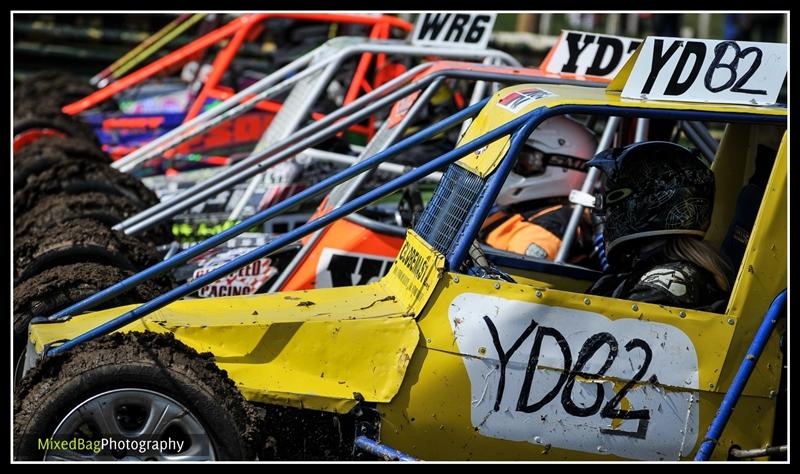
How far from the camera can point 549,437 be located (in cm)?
443

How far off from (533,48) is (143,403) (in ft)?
48.9

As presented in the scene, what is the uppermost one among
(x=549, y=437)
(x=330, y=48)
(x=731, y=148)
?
(x=330, y=48)

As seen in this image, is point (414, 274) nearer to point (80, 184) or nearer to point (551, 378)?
point (551, 378)

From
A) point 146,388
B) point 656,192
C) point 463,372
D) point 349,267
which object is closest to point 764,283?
point 656,192

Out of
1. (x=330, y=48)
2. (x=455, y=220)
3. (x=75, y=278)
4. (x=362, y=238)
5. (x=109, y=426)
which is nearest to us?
(x=109, y=426)

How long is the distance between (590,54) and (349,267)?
205 cm

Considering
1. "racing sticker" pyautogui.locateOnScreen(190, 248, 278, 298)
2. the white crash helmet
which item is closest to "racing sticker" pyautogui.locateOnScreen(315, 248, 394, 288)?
"racing sticker" pyautogui.locateOnScreen(190, 248, 278, 298)

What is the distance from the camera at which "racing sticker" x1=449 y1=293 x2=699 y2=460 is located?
438cm

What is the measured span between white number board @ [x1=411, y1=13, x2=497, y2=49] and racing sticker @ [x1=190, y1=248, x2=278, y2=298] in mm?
2807

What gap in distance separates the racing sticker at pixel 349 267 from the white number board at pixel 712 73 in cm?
261

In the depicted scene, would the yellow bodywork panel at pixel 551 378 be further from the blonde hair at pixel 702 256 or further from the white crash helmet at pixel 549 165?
the white crash helmet at pixel 549 165

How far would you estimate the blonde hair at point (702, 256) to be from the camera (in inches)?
184

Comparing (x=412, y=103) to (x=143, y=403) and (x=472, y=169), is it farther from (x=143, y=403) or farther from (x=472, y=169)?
(x=143, y=403)

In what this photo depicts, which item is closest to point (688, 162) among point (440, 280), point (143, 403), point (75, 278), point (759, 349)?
point (759, 349)
